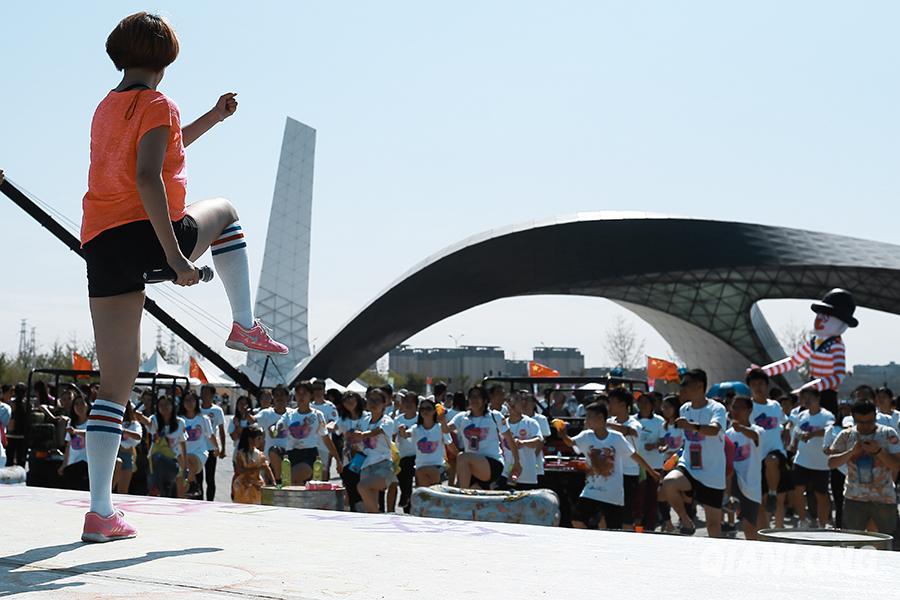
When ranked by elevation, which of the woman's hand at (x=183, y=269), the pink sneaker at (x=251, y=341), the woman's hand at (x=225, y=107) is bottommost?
the pink sneaker at (x=251, y=341)

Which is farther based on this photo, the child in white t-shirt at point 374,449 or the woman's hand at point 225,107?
the child in white t-shirt at point 374,449

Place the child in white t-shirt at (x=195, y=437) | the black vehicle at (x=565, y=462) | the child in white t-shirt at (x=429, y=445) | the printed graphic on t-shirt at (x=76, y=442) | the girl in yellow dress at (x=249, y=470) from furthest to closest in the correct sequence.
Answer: the child in white t-shirt at (x=195, y=437)
the child in white t-shirt at (x=429, y=445)
the printed graphic on t-shirt at (x=76, y=442)
the black vehicle at (x=565, y=462)
the girl in yellow dress at (x=249, y=470)

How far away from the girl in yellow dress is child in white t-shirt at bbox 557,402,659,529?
135 inches

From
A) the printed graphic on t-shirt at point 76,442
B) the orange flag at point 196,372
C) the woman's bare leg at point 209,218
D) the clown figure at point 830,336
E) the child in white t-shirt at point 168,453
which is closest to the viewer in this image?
the woman's bare leg at point 209,218

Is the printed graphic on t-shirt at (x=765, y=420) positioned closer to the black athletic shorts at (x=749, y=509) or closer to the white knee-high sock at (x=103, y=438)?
the black athletic shorts at (x=749, y=509)

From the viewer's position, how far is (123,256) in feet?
11.0

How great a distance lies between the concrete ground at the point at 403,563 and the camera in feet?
7.56

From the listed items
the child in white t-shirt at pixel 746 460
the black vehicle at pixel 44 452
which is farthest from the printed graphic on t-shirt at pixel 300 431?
the child in white t-shirt at pixel 746 460

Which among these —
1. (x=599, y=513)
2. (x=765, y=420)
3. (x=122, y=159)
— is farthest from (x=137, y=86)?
(x=765, y=420)

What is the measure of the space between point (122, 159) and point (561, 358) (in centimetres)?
16467

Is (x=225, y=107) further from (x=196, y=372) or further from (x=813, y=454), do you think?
(x=196, y=372)

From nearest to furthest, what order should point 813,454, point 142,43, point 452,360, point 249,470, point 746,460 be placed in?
1. point 142,43
2. point 746,460
3. point 249,470
4. point 813,454
5. point 452,360

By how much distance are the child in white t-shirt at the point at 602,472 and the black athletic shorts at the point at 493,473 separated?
2101mm

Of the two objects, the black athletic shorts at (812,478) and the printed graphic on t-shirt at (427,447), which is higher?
the printed graphic on t-shirt at (427,447)
